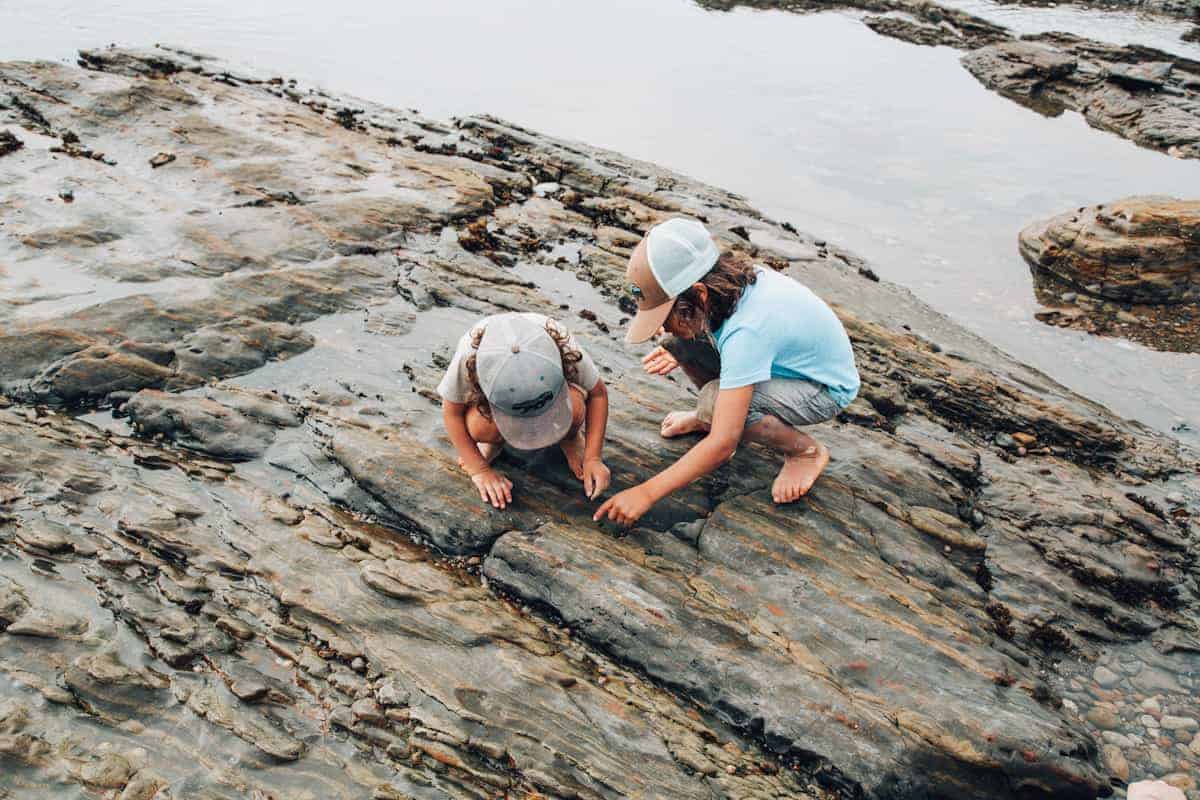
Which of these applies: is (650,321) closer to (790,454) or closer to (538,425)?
(538,425)

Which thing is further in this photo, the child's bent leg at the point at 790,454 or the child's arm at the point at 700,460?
the child's bent leg at the point at 790,454

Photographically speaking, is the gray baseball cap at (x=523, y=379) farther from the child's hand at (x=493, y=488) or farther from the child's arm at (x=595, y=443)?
the child's hand at (x=493, y=488)

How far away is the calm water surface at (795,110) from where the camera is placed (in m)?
15.4

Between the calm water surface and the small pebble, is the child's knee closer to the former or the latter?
the small pebble

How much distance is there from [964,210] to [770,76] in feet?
39.9

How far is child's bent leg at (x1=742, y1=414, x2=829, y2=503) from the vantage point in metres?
6.24

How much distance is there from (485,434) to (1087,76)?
29.2 m

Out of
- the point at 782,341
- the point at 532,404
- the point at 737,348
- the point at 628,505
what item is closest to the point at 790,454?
the point at 782,341

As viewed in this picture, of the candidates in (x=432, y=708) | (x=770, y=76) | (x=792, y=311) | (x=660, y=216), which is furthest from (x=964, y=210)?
(x=432, y=708)

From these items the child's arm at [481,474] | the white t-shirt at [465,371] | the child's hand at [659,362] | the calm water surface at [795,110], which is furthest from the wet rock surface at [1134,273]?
the child's arm at [481,474]

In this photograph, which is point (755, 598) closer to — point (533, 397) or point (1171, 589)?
point (533, 397)

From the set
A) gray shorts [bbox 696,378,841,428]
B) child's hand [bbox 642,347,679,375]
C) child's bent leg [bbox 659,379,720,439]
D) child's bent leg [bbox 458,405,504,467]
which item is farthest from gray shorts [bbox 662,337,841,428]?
child's bent leg [bbox 458,405,504,467]

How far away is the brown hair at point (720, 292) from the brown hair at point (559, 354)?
80 cm

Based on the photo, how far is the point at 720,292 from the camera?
543 cm
